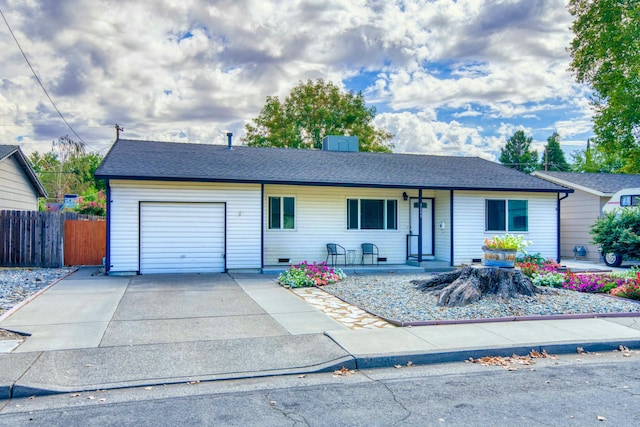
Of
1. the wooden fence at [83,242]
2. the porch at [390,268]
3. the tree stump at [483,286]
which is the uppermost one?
the wooden fence at [83,242]

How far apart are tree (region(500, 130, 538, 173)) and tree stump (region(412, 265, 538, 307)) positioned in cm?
3841

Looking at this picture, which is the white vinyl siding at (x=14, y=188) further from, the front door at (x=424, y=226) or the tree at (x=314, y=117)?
the tree at (x=314, y=117)

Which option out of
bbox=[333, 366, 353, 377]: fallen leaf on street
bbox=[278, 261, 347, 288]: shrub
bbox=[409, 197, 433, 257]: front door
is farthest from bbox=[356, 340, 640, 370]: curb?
bbox=[409, 197, 433, 257]: front door

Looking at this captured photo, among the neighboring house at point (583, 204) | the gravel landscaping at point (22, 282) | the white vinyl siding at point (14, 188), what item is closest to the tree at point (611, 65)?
the neighboring house at point (583, 204)

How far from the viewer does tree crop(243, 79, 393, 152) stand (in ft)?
115

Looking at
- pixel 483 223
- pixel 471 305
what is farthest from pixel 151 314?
pixel 483 223

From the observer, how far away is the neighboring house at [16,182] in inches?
647

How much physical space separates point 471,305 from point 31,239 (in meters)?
13.2

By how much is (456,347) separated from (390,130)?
32.7 m

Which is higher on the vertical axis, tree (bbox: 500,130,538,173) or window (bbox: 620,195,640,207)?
tree (bbox: 500,130,538,173)

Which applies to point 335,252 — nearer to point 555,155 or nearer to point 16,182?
point 16,182

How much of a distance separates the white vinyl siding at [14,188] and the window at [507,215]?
53.8 ft

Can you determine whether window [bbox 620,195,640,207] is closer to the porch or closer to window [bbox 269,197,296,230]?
the porch

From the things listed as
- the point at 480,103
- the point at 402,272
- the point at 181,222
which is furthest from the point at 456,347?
the point at 480,103
